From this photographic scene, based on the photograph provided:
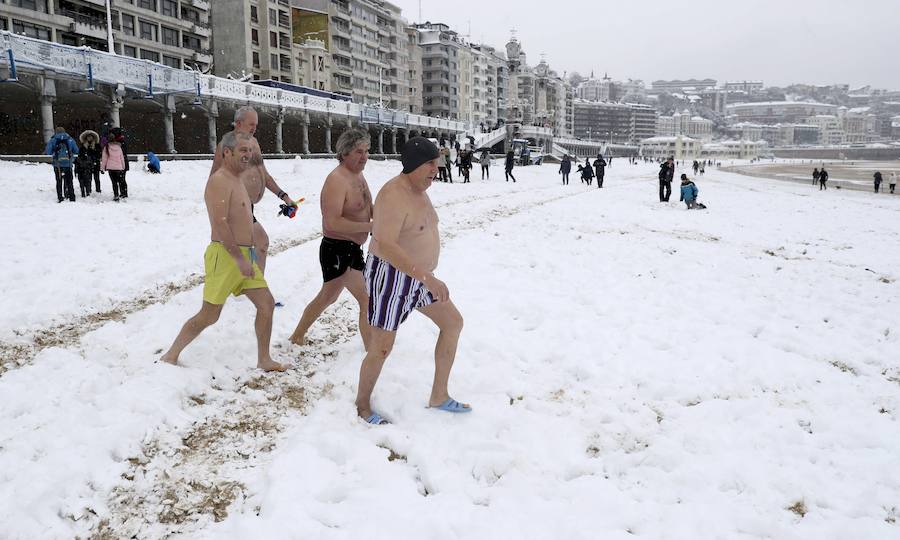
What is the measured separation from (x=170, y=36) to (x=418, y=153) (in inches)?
2209

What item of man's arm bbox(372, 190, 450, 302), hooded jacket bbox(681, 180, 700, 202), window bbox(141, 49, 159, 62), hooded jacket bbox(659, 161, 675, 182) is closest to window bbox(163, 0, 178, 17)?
window bbox(141, 49, 159, 62)

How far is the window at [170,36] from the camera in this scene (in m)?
50.4

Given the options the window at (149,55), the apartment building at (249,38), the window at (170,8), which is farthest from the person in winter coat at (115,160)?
the apartment building at (249,38)

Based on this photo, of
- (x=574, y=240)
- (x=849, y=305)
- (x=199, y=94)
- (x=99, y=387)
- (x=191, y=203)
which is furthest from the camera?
(x=199, y=94)

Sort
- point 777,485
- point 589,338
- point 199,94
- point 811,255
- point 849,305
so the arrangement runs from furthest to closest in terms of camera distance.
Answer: point 199,94
point 811,255
point 849,305
point 589,338
point 777,485

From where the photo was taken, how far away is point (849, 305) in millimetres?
7926

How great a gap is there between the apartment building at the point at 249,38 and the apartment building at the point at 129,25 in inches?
110

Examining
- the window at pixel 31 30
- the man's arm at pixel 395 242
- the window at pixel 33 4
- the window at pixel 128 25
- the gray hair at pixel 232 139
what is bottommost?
the man's arm at pixel 395 242

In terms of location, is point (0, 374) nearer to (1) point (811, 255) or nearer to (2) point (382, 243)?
(2) point (382, 243)

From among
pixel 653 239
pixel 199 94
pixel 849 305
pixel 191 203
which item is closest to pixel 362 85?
pixel 199 94

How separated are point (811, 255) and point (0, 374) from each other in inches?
513

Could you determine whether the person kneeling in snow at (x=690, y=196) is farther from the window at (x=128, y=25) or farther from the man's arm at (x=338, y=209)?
the window at (x=128, y=25)

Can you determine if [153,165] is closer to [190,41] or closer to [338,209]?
[338,209]

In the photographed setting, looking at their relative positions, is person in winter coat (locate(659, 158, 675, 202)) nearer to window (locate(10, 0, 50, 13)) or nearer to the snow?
the snow
